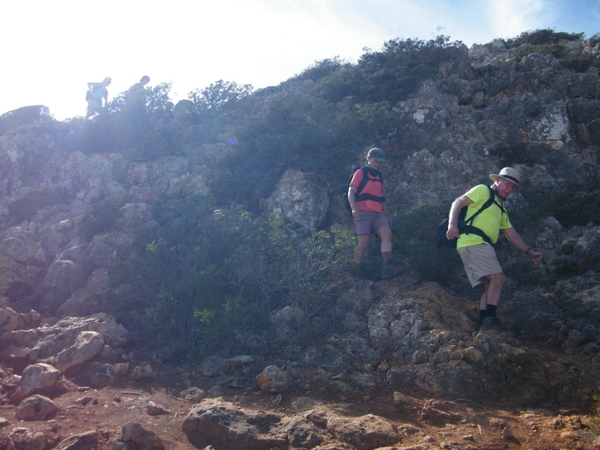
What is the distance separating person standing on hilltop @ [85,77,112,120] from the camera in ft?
36.3

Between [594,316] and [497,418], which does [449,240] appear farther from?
[497,418]

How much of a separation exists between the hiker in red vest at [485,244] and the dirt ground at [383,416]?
51.5 inches

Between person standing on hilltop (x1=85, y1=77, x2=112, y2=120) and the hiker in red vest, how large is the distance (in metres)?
8.35

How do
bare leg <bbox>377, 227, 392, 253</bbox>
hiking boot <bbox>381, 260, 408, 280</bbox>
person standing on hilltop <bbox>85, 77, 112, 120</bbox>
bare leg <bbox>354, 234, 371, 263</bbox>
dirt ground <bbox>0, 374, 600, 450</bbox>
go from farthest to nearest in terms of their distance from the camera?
person standing on hilltop <bbox>85, 77, 112, 120</bbox> → bare leg <bbox>354, 234, 371, 263</bbox> → bare leg <bbox>377, 227, 392, 253</bbox> → hiking boot <bbox>381, 260, 408, 280</bbox> → dirt ground <bbox>0, 374, 600, 450</bbox>

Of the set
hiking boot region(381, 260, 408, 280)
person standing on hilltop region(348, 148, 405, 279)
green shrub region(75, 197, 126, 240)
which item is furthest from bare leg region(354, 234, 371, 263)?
green shrub region(75, 197, 126, 240)

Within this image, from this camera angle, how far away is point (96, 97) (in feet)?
36.6

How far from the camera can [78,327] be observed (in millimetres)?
5871

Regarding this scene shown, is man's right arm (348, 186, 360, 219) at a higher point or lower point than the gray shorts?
higher

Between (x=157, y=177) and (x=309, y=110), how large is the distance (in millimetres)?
3110

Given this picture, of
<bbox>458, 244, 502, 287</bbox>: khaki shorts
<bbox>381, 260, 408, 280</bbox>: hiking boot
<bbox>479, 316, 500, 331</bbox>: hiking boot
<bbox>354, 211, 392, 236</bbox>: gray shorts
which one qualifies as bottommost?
<bbox>479, 316, 500, 331</bbox>: hiking boot

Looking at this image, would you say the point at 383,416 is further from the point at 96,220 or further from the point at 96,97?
the point at 96,97

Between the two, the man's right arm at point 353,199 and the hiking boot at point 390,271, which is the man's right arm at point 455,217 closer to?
the hiking boot at point 390,271

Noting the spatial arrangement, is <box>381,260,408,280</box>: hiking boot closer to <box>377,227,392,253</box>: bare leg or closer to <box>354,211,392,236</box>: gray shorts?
<box>377,227,392,253</box>: bare leg

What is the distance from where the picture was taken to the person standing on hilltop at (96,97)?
36.3 ft
